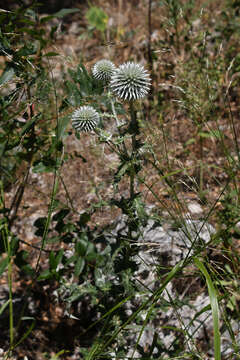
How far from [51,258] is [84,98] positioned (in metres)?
0.87

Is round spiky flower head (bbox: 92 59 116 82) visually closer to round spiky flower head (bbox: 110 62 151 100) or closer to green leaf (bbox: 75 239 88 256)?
round spiky flower head (bbox: 110 62 151 100)

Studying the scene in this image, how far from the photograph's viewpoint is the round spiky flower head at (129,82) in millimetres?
1953

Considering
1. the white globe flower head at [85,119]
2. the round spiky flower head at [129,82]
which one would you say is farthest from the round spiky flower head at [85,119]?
the round spiky flower head at [129,82]

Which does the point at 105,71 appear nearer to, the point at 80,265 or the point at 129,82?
the point at 129,82

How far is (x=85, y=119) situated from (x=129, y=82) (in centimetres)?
35

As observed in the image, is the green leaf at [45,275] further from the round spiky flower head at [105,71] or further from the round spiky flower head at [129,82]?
the round spiky flower head at [105,71]

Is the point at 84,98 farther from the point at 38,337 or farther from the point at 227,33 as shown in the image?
the point at 227,33

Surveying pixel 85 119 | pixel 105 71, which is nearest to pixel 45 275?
pixel 85 119

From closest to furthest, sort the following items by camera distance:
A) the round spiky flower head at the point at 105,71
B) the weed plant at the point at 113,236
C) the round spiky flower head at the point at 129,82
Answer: the weed plant at the point at 113,236, the round spiky flower head at the point at 129,82, the round spiky flower head at the point at 105,71

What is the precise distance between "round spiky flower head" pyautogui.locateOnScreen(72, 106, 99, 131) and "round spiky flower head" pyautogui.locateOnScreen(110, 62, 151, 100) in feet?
0.68

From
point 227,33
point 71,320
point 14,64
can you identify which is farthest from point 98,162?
point 227,33

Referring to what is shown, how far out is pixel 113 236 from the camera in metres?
1.95

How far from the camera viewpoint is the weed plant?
5.16ft

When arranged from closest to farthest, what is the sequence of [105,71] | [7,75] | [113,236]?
[7,75] → [113,236] → [105,71]
